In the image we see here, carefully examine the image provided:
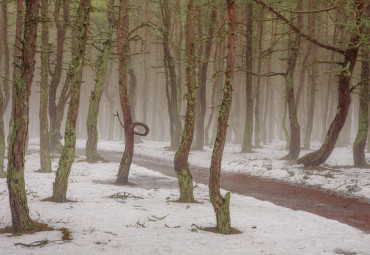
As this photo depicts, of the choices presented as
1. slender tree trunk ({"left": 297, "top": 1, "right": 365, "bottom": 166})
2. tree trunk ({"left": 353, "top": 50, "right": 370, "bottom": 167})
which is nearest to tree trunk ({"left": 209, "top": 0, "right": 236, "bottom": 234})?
slender tree trunk ({"left": 297, "top": 1, "right": 365, "bottom": 166})

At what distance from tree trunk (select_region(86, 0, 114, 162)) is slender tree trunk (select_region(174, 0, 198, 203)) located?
375 centimetres

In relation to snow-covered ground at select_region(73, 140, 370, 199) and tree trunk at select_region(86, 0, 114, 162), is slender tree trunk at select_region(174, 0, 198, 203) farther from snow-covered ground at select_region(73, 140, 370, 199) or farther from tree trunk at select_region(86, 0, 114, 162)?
snow-covered ground at select_region(73, 140, 370, 199)

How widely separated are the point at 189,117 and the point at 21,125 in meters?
4.63

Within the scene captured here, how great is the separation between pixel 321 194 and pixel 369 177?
9.26 ft

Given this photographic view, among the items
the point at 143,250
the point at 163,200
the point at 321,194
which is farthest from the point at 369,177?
the point at 143,250

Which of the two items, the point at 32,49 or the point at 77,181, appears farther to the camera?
the point at 77,181

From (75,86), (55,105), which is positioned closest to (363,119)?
(75,86)

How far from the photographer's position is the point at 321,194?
13.3 metres

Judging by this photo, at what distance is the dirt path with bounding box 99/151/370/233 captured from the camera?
10.3 metres

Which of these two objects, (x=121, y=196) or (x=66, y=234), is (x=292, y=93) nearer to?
(x=121, y=196)

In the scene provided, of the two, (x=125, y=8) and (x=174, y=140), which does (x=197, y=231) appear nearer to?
(x=125, y=8)

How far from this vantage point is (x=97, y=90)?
1537 centimetres

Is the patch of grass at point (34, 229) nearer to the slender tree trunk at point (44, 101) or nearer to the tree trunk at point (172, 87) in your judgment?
the slender tree trunk at point (44, 101)

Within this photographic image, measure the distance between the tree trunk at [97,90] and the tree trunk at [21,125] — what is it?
6003 mm
